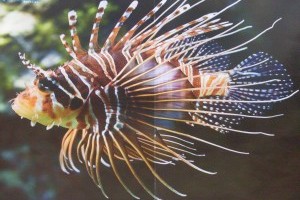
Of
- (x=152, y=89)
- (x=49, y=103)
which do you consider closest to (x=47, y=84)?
(x=49, y=103)

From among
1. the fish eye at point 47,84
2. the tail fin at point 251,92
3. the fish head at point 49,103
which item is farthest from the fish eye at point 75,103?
the tail fin at point 251,92

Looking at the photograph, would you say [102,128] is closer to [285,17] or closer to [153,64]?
[153,64]

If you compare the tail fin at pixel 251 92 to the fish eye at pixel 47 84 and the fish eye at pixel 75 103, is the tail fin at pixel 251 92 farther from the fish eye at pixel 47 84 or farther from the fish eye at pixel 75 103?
the fish eye at pixel 47 84

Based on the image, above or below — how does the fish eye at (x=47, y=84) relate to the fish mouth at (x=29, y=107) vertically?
above

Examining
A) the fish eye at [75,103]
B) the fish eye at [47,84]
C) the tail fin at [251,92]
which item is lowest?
the tail fin at [251,92]

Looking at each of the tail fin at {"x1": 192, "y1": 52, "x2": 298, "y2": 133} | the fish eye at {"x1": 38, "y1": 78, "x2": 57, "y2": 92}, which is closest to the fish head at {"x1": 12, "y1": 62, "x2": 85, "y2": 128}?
the fish eye at {"x1": 38, "y1": 78, "x2": 57, "y2": 92}
